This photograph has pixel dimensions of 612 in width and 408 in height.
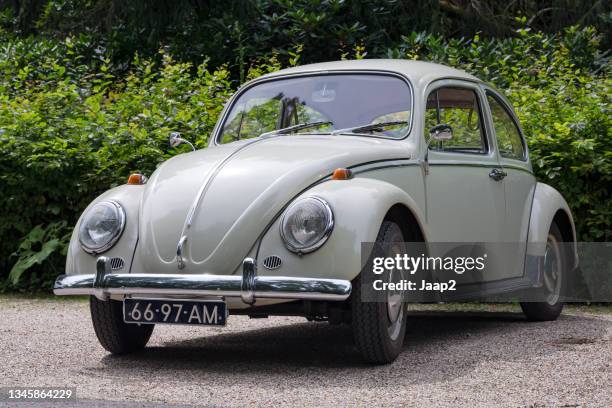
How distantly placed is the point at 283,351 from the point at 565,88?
516 centimetres

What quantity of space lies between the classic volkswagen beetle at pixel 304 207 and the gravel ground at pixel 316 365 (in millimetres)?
305

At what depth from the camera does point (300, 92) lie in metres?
7.09

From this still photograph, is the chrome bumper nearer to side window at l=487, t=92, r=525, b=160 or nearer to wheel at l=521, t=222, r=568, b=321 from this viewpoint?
side window at l=487, t=92, r=525, b=160

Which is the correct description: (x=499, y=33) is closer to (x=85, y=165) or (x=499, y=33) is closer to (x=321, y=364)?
(x=85, y=165)

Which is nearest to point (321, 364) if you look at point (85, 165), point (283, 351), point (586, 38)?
point (283, 351)

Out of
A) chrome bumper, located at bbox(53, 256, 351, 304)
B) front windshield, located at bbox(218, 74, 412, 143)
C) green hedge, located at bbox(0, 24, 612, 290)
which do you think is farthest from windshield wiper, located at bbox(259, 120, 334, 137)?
green hedge, located at bbox(0, 24, 612, 290)

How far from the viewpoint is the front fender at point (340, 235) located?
5480 mm

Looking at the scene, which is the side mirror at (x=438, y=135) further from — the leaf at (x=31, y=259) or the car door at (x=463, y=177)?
the leaf at (x=31, y=259)

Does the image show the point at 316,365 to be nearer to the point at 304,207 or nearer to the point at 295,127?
the point at 304,207

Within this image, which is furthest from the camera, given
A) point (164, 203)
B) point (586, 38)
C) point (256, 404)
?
point (586, 38)

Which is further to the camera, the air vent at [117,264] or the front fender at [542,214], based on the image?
the front fender at [542,214]

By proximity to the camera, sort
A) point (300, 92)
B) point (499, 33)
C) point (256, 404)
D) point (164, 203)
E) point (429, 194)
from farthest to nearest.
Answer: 1. point (499, 33)
2. point (300, 92)
3. point (429, 194)
4. point (164, 203)
5. point (256, 404)

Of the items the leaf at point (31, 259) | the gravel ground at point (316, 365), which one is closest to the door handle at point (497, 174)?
the gravel ground at point (316, 365)

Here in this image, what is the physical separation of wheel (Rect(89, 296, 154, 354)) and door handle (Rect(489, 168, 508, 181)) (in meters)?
2.68
